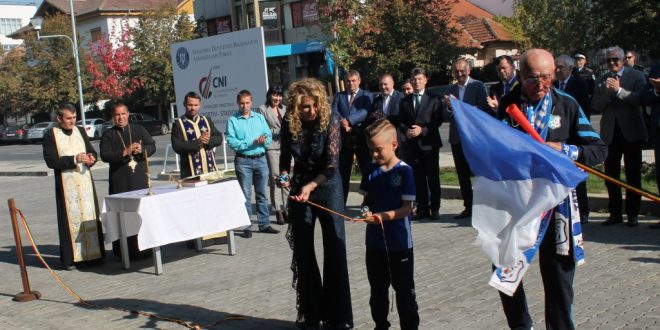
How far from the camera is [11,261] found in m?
10.6

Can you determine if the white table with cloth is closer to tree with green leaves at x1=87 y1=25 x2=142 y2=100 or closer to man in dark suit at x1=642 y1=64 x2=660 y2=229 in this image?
man in dark suit at x1=642 y1=64 x2=660 y2=229

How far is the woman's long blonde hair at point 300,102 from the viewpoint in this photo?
6074mm

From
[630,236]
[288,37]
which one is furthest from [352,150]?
[288,37]

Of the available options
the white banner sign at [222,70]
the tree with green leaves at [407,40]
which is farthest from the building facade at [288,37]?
the white banner sign at [222,70]

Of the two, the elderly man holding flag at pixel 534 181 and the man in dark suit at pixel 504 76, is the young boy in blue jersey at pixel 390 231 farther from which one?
the man in dark suit at pixel 504 76

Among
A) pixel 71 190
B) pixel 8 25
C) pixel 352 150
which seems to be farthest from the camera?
pixel 8 25

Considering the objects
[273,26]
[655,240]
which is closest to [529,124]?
[655,240]

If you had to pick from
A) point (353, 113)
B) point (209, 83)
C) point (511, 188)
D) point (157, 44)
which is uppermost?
point (157, 44)

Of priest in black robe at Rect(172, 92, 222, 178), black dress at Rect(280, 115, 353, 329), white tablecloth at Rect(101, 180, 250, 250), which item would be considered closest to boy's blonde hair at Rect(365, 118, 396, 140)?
black dress at Rect(280, 115, 353, 329)

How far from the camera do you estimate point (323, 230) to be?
20.4ft

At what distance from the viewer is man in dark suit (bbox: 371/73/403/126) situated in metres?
11.0

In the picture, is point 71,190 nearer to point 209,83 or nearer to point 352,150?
point 352,150

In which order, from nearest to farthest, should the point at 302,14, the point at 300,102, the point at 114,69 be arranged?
1. the point at 300,102
2. the point at 302,14
3. the point at 114,69

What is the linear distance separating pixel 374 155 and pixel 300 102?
36.2 inches
